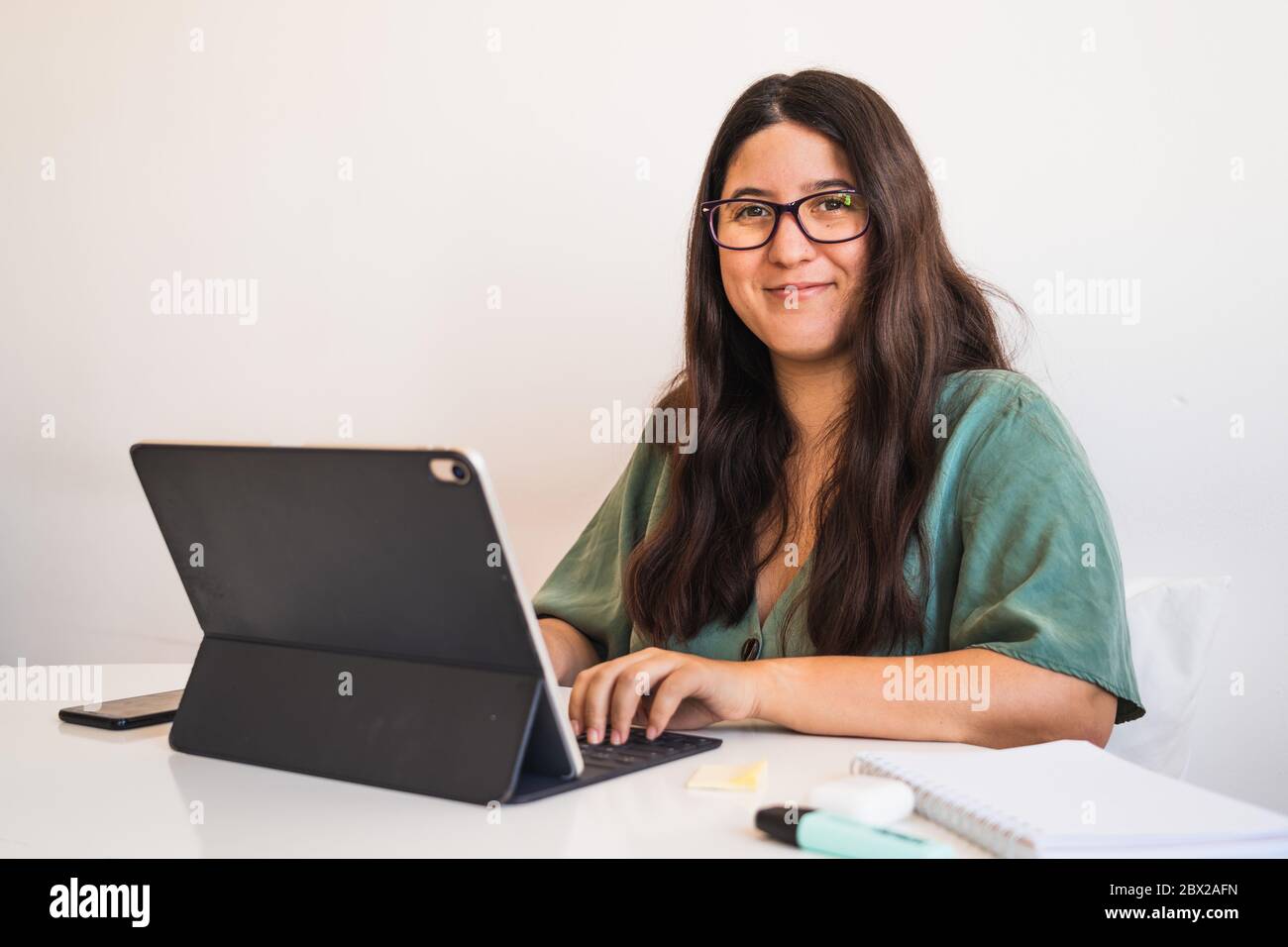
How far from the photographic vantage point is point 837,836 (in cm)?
84

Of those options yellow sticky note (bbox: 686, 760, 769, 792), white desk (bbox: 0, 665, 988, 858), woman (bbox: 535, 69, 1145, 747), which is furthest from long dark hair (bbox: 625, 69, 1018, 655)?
yellow sticky note (bbox: 686, 760, 769, 792)

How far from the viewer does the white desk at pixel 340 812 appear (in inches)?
34.4

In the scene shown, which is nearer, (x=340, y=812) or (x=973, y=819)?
(x=973, y=819)

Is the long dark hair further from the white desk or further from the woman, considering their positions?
the white desk

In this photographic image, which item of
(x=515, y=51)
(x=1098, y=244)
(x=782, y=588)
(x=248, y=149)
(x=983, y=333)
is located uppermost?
(x=515, y=51)

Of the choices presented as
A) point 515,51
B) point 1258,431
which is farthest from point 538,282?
point 1258,431

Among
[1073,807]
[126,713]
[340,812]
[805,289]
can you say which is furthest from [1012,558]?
[126,713]

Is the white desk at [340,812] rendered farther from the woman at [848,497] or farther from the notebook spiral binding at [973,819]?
the woman at [848,497]

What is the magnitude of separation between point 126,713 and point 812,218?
999 millimetres

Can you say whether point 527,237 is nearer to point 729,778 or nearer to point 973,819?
point 729,778

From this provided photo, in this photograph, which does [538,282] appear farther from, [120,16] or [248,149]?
[120,16]

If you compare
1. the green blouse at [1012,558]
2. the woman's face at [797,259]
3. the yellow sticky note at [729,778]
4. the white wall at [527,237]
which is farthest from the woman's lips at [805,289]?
the yellow sticky note at [729,778]
